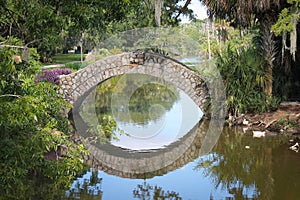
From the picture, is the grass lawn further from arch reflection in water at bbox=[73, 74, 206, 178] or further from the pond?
the pond

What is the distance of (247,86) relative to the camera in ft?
40.5

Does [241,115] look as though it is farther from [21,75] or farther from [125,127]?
[21,75]

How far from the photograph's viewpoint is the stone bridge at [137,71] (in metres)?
12.9

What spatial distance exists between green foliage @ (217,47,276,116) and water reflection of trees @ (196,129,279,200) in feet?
4.04

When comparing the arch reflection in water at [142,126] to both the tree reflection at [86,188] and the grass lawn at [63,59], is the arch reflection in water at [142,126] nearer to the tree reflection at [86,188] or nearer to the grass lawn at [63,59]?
the tree reflection at [86,188]

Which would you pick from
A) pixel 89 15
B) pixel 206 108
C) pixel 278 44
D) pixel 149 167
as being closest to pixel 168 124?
pixel 206 108

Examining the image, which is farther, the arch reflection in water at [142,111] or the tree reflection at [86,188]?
the arch reflection in water at [142,111]

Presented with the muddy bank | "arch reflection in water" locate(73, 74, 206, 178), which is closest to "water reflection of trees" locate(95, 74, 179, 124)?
"arch reflection in water" locate(73, 74, 206, 178)

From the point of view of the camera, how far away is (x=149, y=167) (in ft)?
28.2

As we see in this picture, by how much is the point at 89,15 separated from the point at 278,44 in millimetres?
10045

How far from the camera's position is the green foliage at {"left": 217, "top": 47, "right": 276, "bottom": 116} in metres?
12.3

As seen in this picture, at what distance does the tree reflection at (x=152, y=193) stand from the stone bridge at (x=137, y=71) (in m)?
6.13

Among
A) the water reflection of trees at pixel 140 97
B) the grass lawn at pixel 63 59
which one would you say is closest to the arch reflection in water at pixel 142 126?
the water reflection of trees at pixel 140 97

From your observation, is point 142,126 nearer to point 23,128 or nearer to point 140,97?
point 140,97
